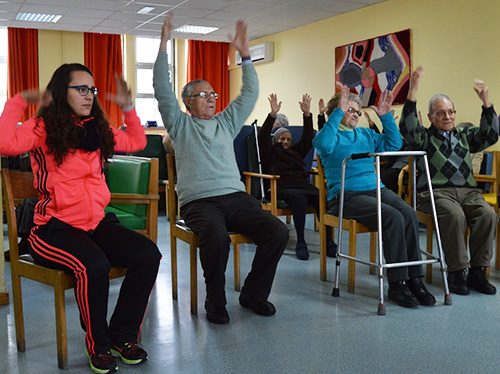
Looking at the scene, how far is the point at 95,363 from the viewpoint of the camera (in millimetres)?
2010

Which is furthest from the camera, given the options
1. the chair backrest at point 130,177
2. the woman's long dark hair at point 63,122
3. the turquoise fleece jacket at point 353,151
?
the turquoise fleece jacket at point 353,151

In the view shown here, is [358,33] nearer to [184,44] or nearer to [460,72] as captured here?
[460,72]

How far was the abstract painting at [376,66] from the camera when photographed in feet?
22.3

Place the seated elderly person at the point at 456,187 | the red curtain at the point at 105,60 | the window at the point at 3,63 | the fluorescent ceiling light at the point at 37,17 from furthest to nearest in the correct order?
the red curtain at the point at 105,60
the window at the point at 3,63
the fluorescent ceiling light at the point at 37,17
the seated elderly person at the point at 456,187

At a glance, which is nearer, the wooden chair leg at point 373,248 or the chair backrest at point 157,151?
the wooden chair leg at point 373,248

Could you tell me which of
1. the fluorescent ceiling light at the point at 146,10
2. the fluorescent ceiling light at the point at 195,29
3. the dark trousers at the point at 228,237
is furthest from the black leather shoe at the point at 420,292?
the fluorescent ceiling light at the point at 195,29

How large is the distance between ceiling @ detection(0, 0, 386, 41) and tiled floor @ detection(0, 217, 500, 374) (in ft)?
16.4

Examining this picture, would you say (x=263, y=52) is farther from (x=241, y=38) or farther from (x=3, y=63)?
(x=241, y=38)

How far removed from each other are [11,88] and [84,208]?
792cm

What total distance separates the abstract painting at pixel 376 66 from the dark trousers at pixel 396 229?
405cm

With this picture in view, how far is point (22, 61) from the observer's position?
932 cm

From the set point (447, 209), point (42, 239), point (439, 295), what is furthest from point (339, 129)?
point (42, 239)

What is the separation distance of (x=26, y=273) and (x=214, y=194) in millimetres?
969

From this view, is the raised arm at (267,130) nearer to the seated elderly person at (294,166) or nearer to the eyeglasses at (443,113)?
the seated elderly person at (294,166)
